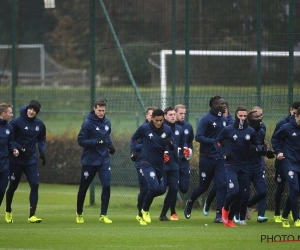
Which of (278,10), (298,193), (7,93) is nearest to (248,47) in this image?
(278,10)

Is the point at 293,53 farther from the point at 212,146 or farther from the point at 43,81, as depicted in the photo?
the point at 43,81

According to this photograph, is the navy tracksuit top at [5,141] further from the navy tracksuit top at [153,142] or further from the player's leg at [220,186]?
the player's leg at [220,186]

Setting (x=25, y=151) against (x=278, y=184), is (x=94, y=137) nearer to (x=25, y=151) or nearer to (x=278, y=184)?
(x=25, y=151)

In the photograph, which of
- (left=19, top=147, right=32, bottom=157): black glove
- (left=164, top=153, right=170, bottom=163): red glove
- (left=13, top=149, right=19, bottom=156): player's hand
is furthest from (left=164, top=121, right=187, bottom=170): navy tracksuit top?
(left=13, top=149, right=19, bottom=156): player's hand

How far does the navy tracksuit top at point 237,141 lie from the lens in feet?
54.3

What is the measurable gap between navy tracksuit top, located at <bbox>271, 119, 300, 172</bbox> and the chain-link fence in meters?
3.46

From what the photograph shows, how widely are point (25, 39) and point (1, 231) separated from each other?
11.6m

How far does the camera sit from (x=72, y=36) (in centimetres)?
2594

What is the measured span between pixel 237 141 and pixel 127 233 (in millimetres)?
2810

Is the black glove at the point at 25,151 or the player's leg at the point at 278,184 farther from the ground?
the black glove at the point at 25,151

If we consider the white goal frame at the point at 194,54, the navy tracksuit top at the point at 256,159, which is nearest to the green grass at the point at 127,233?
the navy tracksuit top at the point at 256,159

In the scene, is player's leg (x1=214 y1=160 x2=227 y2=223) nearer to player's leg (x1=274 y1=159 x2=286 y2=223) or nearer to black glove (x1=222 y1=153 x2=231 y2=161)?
player's leg (x1=274 y1=159 x2=286 y2=223)

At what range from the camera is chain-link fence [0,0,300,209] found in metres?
21.0

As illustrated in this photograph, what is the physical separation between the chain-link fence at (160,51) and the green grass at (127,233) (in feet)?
9.05
